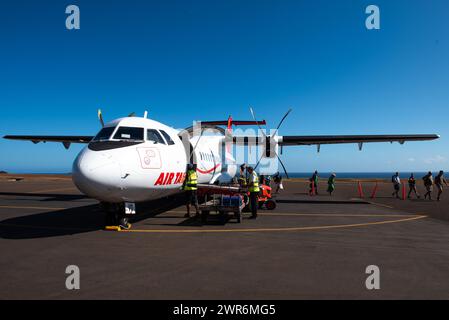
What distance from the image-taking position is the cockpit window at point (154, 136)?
7902mm

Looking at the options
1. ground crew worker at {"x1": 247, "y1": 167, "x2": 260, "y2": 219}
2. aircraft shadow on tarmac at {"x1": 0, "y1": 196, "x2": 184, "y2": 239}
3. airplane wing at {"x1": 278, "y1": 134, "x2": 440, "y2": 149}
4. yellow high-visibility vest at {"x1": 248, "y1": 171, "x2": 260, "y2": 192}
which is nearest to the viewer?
aircraft shadow on tarmac at {"x1": 0, "y1": 196, "x2": 184, "y2": 239}

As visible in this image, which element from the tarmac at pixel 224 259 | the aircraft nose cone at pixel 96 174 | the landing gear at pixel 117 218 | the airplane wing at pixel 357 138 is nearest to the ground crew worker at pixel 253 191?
the tarmac at pixel 224 259

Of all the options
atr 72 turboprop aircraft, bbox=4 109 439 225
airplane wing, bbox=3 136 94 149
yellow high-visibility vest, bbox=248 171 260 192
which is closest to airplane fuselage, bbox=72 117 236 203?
atr 72 turboprop aircraft, bbox=4 109 439 225

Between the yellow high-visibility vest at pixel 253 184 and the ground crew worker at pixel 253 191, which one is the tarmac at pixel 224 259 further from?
the yellow high-visibility vest at pixel 253 184

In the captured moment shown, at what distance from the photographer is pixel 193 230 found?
8297mm

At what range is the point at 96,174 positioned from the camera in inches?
240

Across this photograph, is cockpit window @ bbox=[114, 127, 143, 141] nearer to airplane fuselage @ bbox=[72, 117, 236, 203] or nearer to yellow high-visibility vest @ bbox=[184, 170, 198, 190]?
airplane fuselage @ bbox=[72, 117, 236, 203]

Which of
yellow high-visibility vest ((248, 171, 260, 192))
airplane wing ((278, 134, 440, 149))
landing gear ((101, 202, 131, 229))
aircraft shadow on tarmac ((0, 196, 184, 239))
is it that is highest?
airplane wing ((278, 134, 440, 149))

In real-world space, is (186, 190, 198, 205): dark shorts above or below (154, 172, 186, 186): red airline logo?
below

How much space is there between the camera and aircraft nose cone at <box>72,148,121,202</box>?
20.0 ft

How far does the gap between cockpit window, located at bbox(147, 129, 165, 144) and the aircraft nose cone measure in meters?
1.66

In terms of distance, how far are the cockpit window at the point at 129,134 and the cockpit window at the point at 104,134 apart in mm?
191
